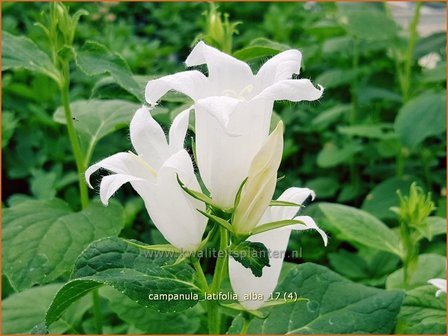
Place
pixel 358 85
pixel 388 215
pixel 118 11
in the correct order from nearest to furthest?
pixel 388 215, pixel 358 85, pixel 118 11

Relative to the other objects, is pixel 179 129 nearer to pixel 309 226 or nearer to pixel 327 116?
pixel 309 226

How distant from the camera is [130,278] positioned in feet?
3.04

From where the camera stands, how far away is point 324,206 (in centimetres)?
156

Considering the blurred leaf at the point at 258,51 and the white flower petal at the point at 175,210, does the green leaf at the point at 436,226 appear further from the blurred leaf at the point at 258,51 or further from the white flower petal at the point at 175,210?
the white flower petal at the point at 175,210

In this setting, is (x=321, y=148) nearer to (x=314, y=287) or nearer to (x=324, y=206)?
A: (x=324, y=206)

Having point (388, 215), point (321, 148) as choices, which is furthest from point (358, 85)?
point (388, 215)

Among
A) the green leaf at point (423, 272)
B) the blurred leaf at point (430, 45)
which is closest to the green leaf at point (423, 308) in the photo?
the green leaf at point (423, 272)

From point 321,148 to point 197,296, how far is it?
77.1 inches

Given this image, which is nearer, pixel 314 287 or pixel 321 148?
pixel 314 287

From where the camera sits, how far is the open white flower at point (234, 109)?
2.73ft

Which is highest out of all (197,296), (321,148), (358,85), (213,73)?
(213,73)

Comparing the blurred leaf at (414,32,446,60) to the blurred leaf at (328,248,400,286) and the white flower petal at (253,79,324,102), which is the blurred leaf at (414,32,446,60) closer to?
the blurred leaf at (328,248,400,286)

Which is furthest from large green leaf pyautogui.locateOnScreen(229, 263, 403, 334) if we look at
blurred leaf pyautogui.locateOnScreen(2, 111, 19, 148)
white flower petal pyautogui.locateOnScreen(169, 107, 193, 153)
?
blurred leaf pyautogui.locateOnScreen(2, 111, 19, 148)

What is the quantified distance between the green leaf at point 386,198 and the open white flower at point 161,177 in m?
1.23
